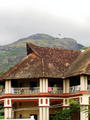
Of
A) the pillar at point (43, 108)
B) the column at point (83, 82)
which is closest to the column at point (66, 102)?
the pillar at point (43, 108)

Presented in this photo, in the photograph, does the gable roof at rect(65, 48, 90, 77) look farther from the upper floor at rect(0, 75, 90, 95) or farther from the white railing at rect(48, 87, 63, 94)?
the white railing at rect(48, 87, 63, 94)

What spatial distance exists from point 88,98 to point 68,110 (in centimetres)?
249

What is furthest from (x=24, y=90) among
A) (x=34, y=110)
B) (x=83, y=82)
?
(x=83, y=82)

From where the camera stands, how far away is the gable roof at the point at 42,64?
113ft

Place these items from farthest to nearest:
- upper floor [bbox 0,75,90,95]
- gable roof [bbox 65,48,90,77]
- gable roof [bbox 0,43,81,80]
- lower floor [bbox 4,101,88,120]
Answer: gable roof [bbox 0,43,81,80], lower floor [bbox 4,101,88,120], upper floor [bbox 0,75,90,95], gable roof [bbox 65,48,90,77]

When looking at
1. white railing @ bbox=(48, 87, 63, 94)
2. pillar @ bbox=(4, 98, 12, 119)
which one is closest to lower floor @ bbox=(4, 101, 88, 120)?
pillar @ bbox=(4, 98, 12, 119)

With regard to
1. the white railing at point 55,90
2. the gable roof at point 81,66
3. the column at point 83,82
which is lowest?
the white railing at point 55,90

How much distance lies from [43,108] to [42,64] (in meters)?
4.56

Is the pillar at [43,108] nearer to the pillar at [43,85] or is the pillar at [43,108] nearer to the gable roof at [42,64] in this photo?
the pillar at [43,85]

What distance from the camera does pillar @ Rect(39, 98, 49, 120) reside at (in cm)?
3369

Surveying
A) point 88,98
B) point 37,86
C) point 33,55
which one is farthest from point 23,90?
point 88,98

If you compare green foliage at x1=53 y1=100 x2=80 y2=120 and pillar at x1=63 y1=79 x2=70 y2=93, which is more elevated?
pillar at x1=63 y1=79 x2=70 y2=93

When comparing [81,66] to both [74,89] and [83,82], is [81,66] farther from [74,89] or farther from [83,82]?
[74,89]

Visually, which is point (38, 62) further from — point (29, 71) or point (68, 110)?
point (68, 110)
